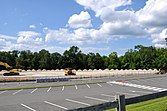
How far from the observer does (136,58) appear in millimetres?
125750

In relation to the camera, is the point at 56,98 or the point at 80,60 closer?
the point at 56,98

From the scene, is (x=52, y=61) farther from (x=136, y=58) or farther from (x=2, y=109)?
(x=2, y=109)

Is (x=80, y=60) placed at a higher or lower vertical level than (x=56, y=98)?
higher

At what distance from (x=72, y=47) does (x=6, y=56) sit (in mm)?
34913

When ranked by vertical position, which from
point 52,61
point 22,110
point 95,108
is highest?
point 52,61

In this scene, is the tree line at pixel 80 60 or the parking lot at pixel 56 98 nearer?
the parking lot at pixel 56 98

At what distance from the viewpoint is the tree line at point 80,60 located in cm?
12491

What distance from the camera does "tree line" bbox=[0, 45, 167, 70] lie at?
124906mm

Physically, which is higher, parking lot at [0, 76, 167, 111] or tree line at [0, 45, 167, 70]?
tree line at [0, 45, 167, 70]

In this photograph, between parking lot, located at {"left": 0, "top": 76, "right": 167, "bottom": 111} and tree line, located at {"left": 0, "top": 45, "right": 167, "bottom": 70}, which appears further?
tree line, located at {"left": 0, "top": 45, "right": 167, "bottom": 70}

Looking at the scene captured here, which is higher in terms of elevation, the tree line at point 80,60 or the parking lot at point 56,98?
the tree line at point 80,60

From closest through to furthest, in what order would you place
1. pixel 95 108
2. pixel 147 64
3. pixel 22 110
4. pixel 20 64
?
pixel 95 108 → pixel 22 110 → pixel 147 64 → pixel 20 64

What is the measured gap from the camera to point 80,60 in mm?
136250

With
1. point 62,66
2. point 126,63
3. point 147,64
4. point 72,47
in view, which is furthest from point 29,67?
point 147,64
